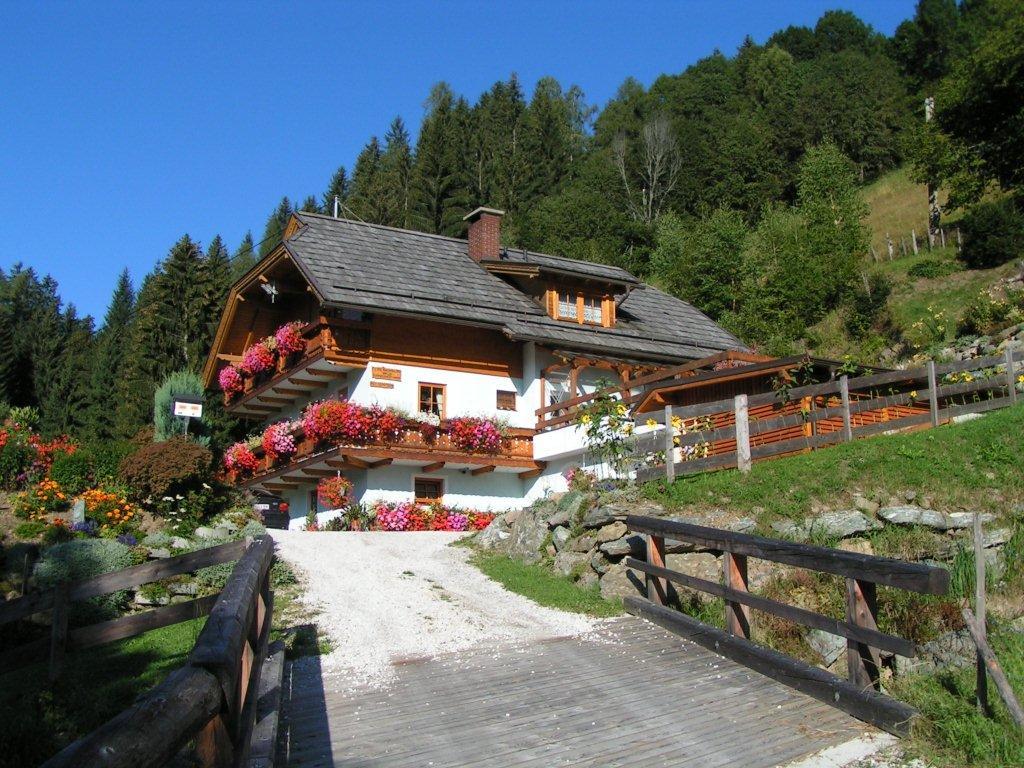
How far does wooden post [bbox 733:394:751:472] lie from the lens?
48.6 ft

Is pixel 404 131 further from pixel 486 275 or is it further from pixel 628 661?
pixel 628 661

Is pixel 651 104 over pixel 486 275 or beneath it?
over

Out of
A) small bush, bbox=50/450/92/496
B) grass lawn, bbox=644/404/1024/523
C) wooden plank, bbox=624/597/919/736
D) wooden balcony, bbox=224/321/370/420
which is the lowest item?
wooden plank, bbox=624/597/919/736

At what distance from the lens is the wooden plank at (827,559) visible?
726 cm

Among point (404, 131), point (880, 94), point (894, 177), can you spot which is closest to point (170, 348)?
point (404, 131)

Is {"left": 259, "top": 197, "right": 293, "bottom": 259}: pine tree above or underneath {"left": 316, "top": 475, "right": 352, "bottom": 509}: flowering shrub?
above

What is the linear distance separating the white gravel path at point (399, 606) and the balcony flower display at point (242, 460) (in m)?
10.1

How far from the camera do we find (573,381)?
26672 mm

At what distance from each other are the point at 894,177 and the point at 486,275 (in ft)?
164

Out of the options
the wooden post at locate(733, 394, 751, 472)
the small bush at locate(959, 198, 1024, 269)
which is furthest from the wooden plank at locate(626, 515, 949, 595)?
the small bush at locate(959, 198, 1024, 269)

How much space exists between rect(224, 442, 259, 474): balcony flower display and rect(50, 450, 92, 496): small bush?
817 centimetres

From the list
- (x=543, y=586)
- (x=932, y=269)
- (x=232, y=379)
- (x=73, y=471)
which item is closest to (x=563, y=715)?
(x=543, y=586)

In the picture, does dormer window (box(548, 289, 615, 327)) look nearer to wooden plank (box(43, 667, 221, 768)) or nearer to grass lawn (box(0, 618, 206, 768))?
grass lawn (box(0, 618, 206, 768))

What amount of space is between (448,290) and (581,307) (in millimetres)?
4277
